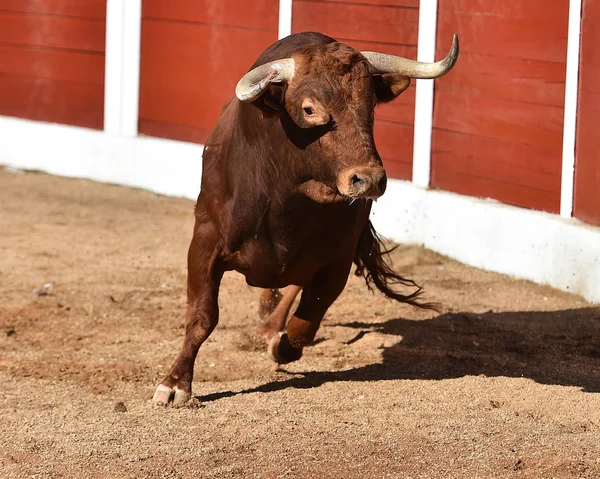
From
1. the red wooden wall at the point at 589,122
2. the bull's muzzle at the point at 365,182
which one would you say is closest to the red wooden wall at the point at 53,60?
the red wooden wall at the point at 589,122

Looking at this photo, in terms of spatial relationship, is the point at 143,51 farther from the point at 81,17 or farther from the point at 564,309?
the point at 564,309

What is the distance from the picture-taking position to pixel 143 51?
35.2ft

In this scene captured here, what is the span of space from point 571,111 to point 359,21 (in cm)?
214

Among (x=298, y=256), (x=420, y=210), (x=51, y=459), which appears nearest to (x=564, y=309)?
(x=420, y=210)

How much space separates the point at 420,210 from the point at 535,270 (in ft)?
4.04

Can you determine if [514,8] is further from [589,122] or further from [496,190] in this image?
[496,190]

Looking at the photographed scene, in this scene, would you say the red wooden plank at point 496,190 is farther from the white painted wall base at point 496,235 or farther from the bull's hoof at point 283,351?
the bull's hoof at point 283,351

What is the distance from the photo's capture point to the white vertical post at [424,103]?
8.45 m

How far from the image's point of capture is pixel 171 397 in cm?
491

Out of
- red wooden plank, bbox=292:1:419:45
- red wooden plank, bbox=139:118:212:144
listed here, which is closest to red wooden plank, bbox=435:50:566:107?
red wooden plank, bbox=292:1:419:45

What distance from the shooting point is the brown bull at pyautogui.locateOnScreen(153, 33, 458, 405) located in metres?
4.39

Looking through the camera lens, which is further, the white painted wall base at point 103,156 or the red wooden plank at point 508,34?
the white painted wall base at point 103,156

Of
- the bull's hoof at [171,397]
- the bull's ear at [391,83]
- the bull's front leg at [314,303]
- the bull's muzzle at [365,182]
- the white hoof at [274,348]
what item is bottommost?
the bull's hoof at [171,397]

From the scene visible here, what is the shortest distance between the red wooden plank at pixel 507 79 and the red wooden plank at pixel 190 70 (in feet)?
6.27
